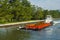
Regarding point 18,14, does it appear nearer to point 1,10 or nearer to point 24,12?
point 24,12

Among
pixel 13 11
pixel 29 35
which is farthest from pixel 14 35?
pixel 13 11

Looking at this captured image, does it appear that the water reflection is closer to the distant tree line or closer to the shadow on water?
the shadow on water

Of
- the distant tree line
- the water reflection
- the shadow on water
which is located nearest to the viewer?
the water reflection

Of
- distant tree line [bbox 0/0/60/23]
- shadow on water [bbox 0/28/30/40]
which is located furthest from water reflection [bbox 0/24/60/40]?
distant tree line [bbox 0/0/60/23]

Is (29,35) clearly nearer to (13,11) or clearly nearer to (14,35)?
(14,35)

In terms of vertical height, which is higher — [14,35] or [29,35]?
[14,35]

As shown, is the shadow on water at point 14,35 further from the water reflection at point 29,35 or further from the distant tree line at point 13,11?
the distant tree line at point 13,11

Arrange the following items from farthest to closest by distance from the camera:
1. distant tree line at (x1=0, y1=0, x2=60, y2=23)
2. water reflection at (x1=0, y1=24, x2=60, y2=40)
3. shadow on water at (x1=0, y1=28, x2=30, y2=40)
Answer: distant tree line at (x1=0, y1=0, x2=60, y2=23), shadow on water at (x1=0, y1=28, x2=30, y2=40), water reflection at (x1=0, y1=24, x2=60, y2=40)

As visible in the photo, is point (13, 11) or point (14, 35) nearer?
point (14, 35)

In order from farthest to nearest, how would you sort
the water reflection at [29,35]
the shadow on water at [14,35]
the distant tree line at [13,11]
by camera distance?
the distant tree line at [13,11], the shadow on water at [14,35], the water reflection at [29,35]

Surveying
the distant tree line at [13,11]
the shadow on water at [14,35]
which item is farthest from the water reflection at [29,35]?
the distant tree line at [13,11]

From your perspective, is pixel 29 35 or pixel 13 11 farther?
pixel 13 11

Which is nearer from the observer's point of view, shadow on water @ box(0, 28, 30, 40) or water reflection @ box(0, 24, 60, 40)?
water reflection @ box(0, 24, 60, 40)

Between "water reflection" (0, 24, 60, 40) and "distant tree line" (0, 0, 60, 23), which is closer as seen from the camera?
"water reflection" (0, 24, 60, 40)
